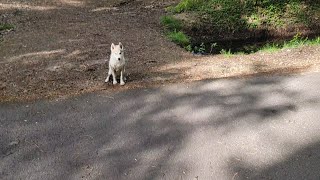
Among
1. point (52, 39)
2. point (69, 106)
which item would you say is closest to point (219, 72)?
point (69, 106)

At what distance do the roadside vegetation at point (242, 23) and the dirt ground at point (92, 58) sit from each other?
1398 millimetres

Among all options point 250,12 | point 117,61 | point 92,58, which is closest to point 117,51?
point 117,61

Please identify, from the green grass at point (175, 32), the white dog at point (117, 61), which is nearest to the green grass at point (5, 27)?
the green grass at point (175, 32)

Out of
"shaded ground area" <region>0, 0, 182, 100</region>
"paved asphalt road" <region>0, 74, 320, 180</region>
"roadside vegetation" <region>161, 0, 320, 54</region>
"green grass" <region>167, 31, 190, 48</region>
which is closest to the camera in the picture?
"paved asphalt road" <region>0, 74, 320, 180</region>

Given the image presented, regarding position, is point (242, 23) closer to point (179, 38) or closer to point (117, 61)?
point (179, 38)

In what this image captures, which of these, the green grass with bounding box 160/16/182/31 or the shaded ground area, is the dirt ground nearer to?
the shaded ground area

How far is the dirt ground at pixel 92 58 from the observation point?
9.88 m

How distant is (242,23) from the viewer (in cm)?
1764

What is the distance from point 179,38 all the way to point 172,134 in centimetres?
874

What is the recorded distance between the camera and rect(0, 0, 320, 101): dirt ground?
988 cm

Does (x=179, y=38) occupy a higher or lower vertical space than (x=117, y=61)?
lower

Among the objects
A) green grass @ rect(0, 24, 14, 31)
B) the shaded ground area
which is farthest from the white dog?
green grass @ rect(0, 24, 14, 31)

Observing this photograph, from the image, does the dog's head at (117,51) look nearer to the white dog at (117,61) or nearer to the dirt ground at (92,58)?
the white dog at (117,61)

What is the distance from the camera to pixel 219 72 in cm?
1060
